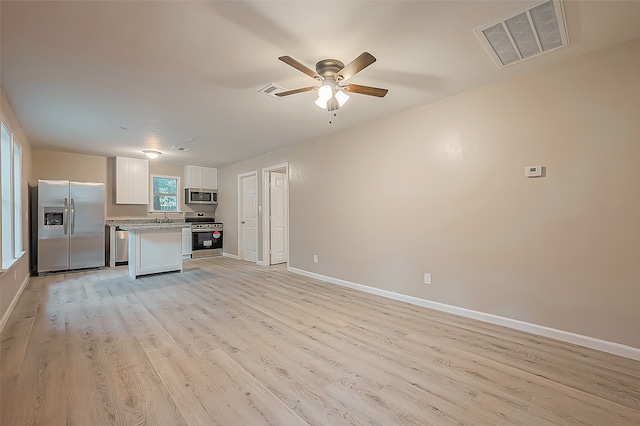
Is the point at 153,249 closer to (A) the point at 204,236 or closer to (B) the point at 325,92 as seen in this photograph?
(A) the point at 204,236

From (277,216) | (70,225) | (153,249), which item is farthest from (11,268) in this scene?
(277,216)

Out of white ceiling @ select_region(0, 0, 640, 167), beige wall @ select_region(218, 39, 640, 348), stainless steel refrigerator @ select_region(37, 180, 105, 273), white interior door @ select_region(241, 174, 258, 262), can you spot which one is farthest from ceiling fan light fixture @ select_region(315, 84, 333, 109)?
stainless steel refrigerator @ select_region(37, 180, 105, 273)

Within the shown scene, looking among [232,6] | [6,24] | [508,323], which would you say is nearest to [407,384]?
[508,323]

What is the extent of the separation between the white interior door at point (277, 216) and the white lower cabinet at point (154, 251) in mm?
1902

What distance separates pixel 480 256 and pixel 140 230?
522cm

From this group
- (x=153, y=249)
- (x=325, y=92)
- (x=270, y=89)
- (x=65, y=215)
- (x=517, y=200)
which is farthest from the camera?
(x=65, y=215)

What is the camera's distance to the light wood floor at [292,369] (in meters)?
1.68

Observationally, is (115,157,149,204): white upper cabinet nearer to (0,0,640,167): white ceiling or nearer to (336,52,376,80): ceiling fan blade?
(0,0,640,167): white ceiling

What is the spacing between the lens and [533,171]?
9.02ft

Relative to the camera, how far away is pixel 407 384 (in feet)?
6.44

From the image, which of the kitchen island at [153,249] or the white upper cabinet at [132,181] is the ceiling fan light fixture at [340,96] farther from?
the white upper cabinet at [132,181]

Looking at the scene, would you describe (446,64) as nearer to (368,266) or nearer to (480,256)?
(480,256)

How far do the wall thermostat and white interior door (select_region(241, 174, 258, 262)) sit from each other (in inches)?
203

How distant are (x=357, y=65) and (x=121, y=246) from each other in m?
6.64
